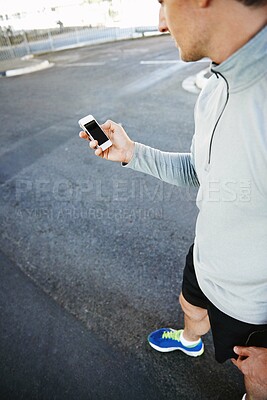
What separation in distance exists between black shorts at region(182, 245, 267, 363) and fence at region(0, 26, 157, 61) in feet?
48.9

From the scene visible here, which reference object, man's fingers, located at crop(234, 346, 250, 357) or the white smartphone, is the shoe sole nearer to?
man's fingers, located at crop(234, 346, 250, 357)

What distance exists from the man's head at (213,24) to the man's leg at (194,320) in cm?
116

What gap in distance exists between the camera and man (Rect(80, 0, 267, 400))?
74 cm

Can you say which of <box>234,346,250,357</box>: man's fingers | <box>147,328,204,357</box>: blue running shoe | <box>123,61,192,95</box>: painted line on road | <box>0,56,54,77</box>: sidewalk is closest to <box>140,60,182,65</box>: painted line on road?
<box>123,61,192,95</box>: painted line on road

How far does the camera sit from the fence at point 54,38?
13402 millimetres

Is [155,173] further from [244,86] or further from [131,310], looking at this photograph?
[131,310]

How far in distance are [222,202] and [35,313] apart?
1689 millimetres

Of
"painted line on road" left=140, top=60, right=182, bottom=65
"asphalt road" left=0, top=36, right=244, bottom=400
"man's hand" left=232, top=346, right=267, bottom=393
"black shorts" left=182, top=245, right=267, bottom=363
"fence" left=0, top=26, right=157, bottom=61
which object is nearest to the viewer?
"man's hand" left=232, top=346, right=267, bottom=393

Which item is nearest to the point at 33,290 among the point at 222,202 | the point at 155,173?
the point at 155,173

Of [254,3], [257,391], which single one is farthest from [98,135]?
[257,391]

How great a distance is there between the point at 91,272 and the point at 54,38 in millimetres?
18181

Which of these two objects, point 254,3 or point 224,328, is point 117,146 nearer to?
point 254,3

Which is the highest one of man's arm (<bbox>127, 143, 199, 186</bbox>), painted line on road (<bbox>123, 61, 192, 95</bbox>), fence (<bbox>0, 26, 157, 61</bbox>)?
fence (<bbox>0, 26, 157, 61</bbox>)

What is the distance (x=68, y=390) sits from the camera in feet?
5.30
